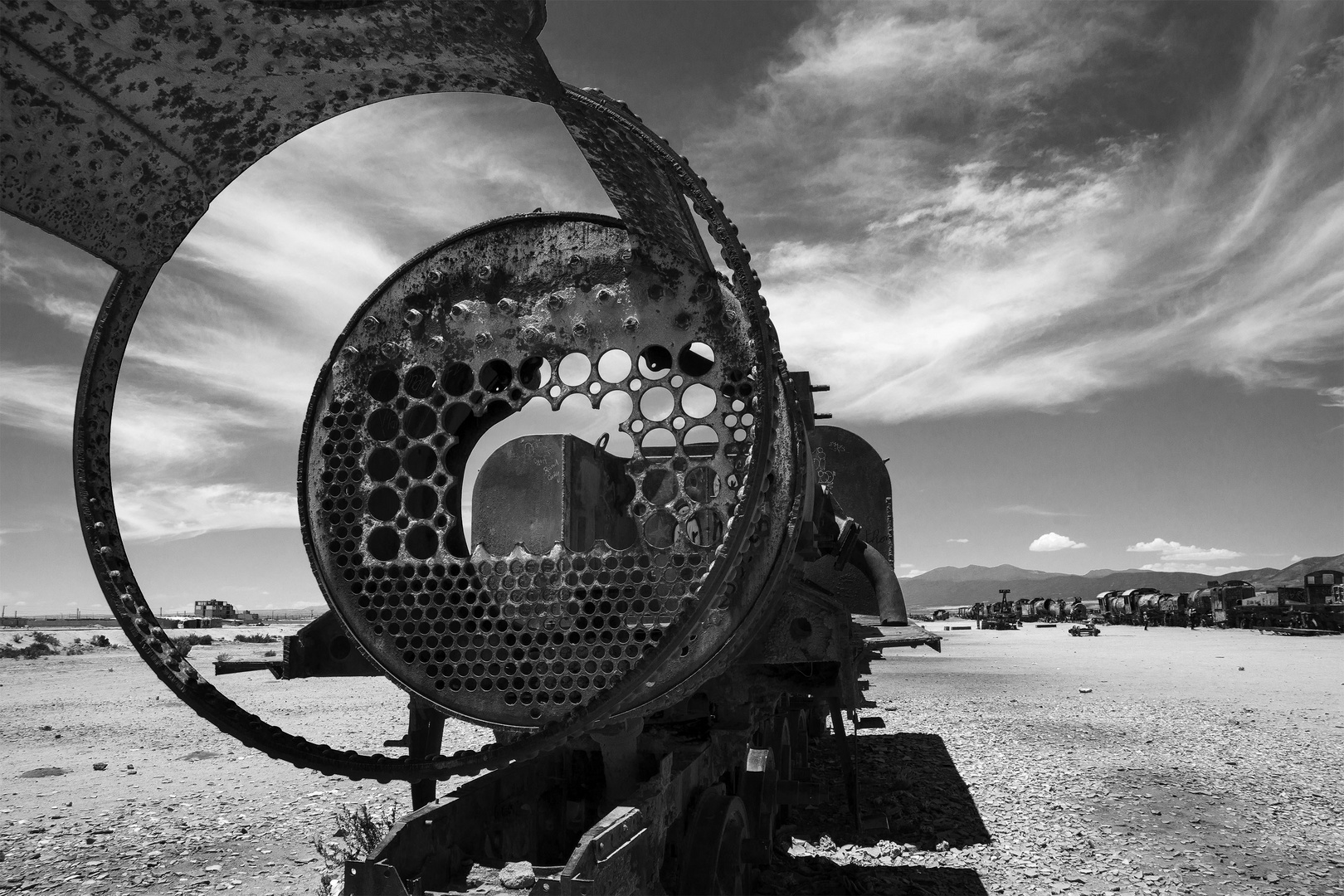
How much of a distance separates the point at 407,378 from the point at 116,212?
1419 mm

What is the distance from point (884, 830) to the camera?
7461 mm

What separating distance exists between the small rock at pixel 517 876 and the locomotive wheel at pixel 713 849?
644mm

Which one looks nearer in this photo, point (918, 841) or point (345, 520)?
point (345, 520)

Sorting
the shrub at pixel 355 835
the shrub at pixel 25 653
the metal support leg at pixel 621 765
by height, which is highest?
the metal support leg at pixel 621 765

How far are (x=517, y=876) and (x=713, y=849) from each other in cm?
80

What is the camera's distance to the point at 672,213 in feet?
10.1

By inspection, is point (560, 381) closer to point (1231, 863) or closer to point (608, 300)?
point (608, 300)

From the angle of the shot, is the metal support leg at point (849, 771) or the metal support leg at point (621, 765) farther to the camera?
the metal support leg at point (849, 771)

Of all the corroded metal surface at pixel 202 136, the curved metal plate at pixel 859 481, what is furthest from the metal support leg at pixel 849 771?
the corroded metal surface at pixel 202 136

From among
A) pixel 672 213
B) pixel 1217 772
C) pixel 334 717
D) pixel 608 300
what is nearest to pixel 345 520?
pixel 608 300

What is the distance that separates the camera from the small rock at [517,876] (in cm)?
300

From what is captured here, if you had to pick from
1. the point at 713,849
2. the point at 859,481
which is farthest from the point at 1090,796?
the point at 713,849

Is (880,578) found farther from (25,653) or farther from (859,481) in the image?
(25,653)

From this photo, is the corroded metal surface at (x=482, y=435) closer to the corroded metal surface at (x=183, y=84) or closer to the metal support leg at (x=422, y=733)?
the metal support leg at (x=422, y=733)
